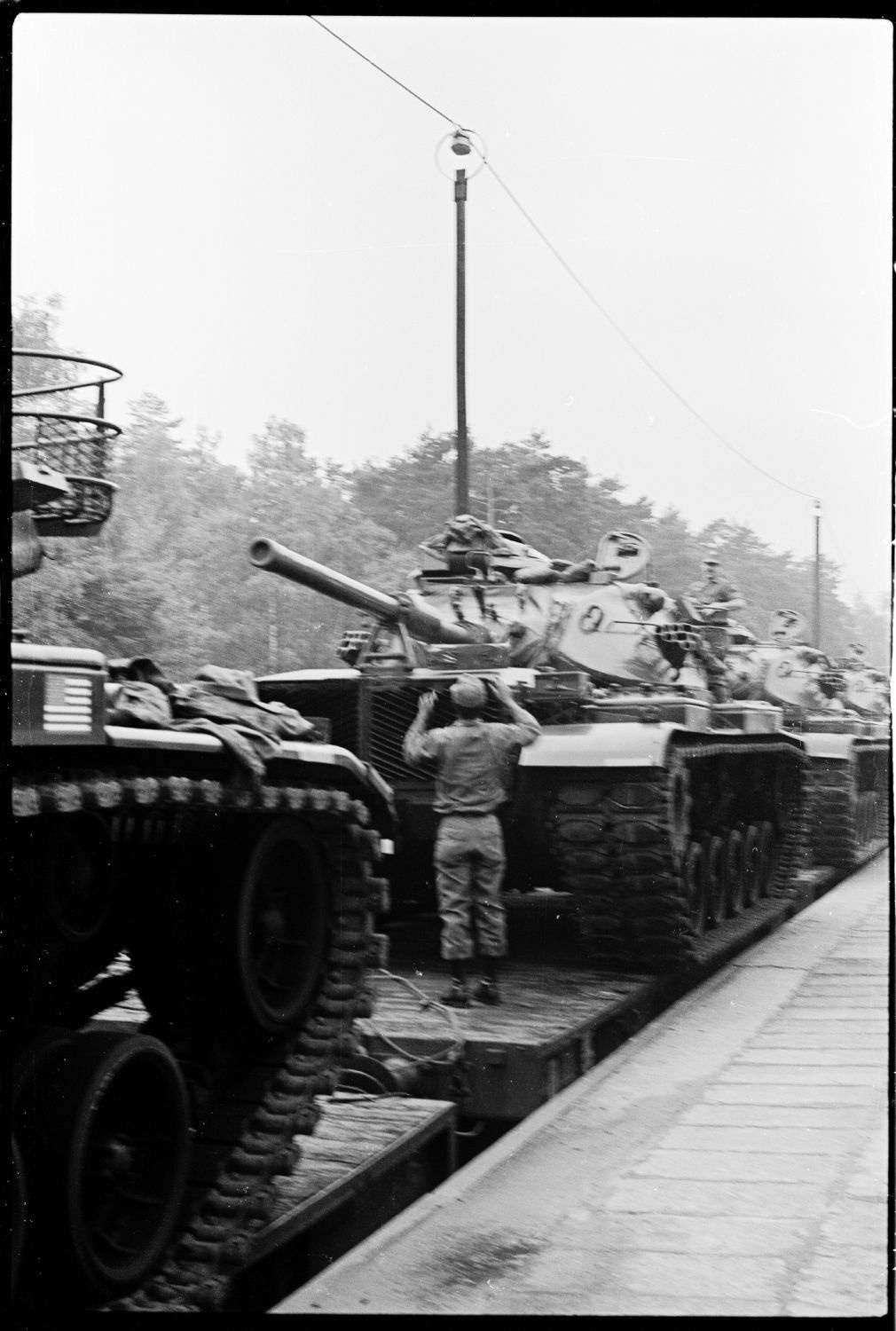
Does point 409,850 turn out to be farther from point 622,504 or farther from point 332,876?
point 622,504

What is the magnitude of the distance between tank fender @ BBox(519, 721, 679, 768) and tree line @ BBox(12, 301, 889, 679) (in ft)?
5.31

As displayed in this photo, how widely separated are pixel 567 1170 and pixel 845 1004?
111 centimetres

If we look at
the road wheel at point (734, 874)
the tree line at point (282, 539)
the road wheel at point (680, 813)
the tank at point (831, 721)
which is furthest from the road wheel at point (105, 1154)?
the road wheel at point (734, 874)

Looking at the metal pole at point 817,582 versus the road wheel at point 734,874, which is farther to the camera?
the road wheel at point 734,874

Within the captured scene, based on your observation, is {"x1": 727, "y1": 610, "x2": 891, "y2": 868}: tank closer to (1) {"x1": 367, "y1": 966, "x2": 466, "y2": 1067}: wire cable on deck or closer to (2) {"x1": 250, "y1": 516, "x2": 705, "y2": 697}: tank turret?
(2) {"x1": 250, "y1": 516, "x2": 705, "y2": 697}: tank turret

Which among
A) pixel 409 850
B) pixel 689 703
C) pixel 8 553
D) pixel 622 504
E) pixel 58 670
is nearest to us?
pixel 58 670

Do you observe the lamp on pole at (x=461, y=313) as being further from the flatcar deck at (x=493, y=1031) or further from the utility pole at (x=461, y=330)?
the flatcar deck at (x=493, y=1031)

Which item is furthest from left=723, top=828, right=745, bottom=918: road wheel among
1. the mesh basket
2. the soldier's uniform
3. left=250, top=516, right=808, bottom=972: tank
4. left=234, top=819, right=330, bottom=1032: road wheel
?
the mesh basket

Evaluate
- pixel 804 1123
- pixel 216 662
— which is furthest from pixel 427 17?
pixel 804 1123

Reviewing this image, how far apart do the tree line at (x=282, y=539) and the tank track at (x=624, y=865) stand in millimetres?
1932

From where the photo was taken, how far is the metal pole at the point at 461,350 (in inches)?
192

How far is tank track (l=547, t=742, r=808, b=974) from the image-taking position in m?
7.33


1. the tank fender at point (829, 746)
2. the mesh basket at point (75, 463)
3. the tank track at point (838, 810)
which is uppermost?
the mesh basket at point (75, 463)

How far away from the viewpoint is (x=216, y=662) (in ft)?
15.7
